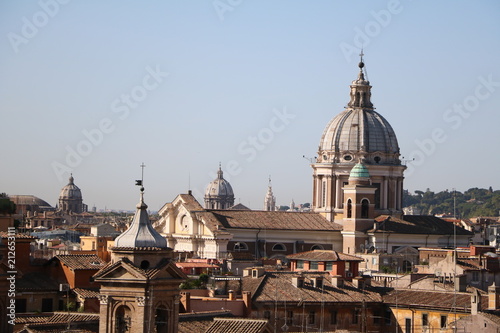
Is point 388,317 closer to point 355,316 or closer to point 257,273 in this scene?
point 355,316

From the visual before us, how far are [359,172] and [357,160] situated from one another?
13.9 ft

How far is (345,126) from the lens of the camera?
91.8 meters

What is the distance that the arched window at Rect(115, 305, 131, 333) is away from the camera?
1168 inches

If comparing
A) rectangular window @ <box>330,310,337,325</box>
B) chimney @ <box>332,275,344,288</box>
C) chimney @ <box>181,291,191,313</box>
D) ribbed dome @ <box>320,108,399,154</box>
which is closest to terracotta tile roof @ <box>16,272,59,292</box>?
chimney @ <box>181,291,191,313</box>

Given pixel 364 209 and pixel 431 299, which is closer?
pixel 431 299

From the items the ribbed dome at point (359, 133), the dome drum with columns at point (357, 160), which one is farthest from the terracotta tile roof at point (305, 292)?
the ribbed dome at point (359, 133)

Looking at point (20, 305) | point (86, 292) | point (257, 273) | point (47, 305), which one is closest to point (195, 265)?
point (257, 273)

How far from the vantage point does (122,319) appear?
97.7ft

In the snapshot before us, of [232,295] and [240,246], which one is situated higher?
[240,246]

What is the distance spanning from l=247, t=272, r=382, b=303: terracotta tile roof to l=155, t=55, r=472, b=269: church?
24033 millimetres

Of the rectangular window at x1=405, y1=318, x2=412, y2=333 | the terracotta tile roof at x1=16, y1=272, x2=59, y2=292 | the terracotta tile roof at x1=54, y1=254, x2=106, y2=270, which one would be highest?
the terracotta tile roof at x1=54, y1=254, x2=106, y2=270

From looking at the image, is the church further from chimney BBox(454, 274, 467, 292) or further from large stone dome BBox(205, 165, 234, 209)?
large stone dome BBox(205, 165, 234, 209)

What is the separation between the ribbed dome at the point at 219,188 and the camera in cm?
18312

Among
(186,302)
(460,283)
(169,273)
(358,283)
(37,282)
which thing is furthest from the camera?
(460,283)
